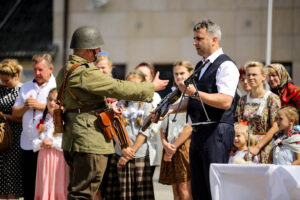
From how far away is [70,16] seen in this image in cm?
1369

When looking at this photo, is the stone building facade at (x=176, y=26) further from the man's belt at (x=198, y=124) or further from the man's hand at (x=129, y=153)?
the man's belt at (x=198, y=124)

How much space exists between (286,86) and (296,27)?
6.03 metres

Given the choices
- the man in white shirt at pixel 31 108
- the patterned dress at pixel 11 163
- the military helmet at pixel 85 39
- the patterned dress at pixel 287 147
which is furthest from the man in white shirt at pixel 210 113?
the patterned dress at pixel 11 163

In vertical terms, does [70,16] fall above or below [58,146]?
above

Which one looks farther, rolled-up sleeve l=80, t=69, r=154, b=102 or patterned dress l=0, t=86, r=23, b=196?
patterned dress l=0, t=86, r=23, b=196

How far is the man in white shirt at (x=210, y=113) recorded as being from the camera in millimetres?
5094

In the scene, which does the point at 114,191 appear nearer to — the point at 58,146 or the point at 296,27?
the point at 58,146

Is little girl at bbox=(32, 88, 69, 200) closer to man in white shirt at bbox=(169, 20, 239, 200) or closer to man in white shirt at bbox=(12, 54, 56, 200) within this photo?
man in white shirt at bbox=(12, 54, 56, 200)

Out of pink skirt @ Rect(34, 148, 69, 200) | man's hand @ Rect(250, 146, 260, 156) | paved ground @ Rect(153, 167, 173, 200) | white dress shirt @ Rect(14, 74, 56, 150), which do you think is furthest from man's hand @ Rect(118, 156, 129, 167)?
paved ground @ Rect(153, 167, 173, 200)

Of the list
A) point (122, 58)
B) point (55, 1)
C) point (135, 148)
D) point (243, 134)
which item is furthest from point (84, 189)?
point (55, 1)

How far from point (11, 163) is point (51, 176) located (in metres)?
0.74

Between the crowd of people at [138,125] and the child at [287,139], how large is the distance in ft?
0.04

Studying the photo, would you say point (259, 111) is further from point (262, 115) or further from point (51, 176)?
point (51, 176)

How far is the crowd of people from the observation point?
17.0 feet
